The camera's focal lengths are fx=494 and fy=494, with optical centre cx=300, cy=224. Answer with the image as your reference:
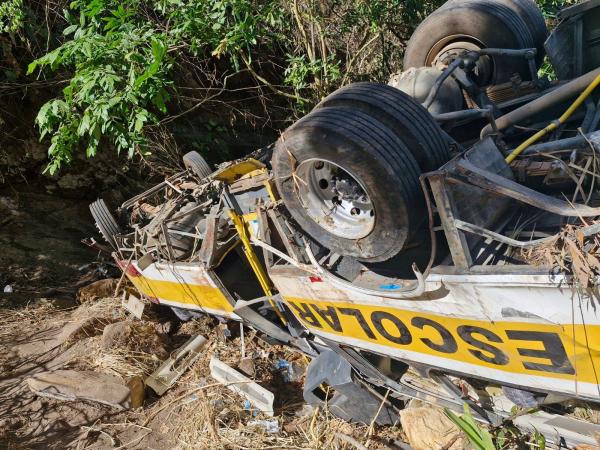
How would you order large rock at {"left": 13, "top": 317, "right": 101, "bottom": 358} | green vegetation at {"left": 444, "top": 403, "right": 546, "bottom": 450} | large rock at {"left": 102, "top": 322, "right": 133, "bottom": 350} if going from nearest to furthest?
green vegetation at {"left": 444, "top": 403, "right": 546, "bottom": 450}, large rock at {"left": 102, "top": 322, "right": 133, "bottom": 350}, large rock at {"left": 13, "top": 317, "right": 101, "bottom": 358}

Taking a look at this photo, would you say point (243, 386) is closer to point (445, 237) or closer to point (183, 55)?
point (445, 237)

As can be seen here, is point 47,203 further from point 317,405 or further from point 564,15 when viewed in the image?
point 564,15

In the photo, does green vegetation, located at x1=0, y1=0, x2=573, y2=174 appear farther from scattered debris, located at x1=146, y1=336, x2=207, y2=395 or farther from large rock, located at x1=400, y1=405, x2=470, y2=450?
large rock, located at x1=400, y1=405, x2=470, y2=450

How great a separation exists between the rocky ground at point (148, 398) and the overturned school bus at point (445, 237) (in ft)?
0.80

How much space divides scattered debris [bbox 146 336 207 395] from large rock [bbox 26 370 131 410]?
26 cm

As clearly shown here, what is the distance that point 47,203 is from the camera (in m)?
7.09

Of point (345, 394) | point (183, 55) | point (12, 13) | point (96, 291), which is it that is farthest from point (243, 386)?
point (12, 13)

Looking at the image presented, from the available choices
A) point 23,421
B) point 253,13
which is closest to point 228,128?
point 253,13

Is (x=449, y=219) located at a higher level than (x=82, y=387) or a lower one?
higher

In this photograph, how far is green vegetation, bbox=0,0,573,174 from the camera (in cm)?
462

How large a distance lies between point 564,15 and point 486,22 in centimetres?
54

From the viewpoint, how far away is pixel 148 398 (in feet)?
14.3

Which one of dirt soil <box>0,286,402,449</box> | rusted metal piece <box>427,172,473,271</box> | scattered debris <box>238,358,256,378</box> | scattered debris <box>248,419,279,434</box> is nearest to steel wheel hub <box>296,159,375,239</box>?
rusted metal piece <box>427,172,473,271</box>

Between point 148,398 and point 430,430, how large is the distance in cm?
260
